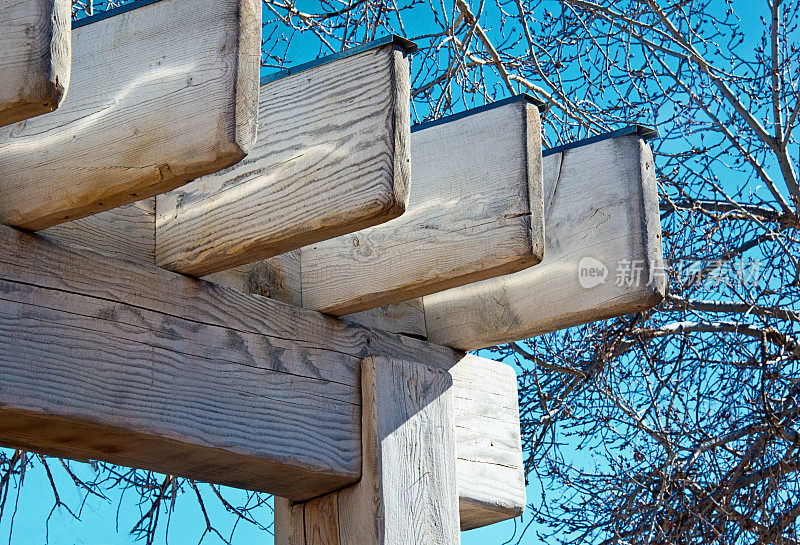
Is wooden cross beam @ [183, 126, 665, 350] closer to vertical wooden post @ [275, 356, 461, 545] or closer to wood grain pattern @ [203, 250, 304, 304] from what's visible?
wood grain pattern @ [203, 250, 304, 304]

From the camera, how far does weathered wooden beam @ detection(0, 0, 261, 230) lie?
1.40 meters

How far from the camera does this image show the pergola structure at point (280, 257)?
1.45m

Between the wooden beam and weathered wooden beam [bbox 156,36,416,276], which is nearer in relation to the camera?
weathered wooden beam [bbox 156,36,416,276]

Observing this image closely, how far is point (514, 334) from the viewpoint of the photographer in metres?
2.15

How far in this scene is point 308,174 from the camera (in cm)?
167

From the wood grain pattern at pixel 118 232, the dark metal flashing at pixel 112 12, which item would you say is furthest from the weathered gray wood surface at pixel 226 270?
the dark metal flashing at pixel 112 12

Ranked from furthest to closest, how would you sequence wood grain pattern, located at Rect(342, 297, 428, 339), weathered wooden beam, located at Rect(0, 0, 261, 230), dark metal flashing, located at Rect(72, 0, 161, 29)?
wood grain pattern, located at Rect(342, 297, 428, 339)
dark metal flashing, located at Rect(72, 0, 161, 29)
weathered wooden beam, located at Rect(0, 0, 261, 230)

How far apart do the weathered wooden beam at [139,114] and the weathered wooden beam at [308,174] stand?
25cm

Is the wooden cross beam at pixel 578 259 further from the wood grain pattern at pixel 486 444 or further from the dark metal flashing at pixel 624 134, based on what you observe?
the wood grain pattern at pixel 486 444

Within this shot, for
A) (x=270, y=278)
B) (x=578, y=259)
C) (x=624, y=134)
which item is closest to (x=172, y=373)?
(x=270, y=278)

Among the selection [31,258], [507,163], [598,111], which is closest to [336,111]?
[507,163]

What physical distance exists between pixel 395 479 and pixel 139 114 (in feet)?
2.88

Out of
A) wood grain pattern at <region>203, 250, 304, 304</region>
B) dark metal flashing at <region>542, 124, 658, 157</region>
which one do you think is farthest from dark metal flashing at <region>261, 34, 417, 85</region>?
dark metal flashing at <region>542, 124, 658, 157</region>

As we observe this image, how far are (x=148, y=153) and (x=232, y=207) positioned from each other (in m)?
0.31
